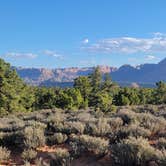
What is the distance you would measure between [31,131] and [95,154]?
288 cm

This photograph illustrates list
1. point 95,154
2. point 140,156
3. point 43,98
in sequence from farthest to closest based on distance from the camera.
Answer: point 43,98 < point 95,154 < point 140,156

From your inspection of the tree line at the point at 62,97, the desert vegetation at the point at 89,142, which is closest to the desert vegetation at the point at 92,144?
the desert vegetation at the point at 89,142

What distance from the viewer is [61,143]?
37.1 ft

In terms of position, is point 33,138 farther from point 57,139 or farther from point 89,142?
point 89,142

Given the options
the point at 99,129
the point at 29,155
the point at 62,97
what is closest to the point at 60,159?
the point at 29,155

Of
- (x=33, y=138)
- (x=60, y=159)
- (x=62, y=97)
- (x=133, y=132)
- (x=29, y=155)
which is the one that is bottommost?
(x=62, y=97)

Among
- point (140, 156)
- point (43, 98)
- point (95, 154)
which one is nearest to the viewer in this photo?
point (140, 156)

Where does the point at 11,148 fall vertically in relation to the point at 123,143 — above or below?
below

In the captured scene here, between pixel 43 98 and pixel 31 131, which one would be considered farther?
pixel 43 98

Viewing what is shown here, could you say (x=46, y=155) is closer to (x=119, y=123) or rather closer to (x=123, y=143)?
(x=123, y=143)

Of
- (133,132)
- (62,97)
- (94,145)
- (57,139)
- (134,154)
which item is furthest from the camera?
(62,97)

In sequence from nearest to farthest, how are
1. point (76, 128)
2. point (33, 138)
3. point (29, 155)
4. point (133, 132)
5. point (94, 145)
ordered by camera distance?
point (94, 145)
point (29, 155)
point (133, 132)
point (33, 138)
point (76, 128)

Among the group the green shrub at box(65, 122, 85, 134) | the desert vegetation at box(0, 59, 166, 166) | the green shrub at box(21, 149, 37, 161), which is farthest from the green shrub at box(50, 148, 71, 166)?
the green shrub at box(65, 122, 85, 134)

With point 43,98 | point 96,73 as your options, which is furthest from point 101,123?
point 96,73
